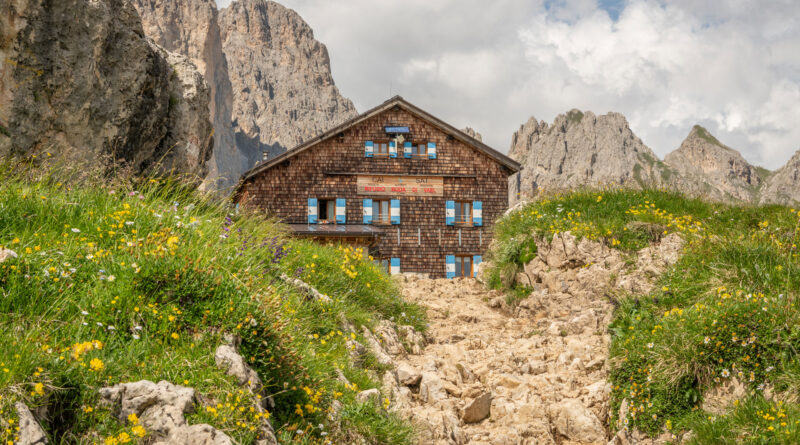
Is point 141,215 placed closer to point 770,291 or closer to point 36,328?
point 36,328

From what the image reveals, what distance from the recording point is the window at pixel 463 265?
101ft

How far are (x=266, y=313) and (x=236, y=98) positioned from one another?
199786mm

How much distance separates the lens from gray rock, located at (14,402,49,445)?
316cm

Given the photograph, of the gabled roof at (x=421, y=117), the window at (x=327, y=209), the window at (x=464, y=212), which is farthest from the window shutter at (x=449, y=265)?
the window at (x=327, y=209)

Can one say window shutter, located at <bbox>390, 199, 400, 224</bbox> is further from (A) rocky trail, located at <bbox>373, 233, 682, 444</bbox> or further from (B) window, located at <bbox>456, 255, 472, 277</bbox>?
(A) rocky trail, located at <bbox>373, 233, 682, 444</bbox>


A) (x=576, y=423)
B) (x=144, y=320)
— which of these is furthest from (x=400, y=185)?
(x=144, y=320)

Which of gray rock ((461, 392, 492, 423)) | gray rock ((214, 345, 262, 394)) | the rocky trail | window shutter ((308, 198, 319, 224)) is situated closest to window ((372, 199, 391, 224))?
window shutter ((308, 198, 319, 224))

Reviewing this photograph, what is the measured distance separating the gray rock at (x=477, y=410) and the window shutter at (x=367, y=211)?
23.8 m

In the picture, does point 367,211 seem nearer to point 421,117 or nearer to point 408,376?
point 421,117

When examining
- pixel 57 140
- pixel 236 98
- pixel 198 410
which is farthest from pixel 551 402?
pixel 236 98

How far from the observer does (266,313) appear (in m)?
5.12

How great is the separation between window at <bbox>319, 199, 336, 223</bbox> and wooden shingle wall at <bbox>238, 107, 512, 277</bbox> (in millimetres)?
537

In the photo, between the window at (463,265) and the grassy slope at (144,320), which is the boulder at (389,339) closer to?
the grassy slope at (144,320)

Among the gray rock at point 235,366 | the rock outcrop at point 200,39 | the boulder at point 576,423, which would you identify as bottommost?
the boulder at point 576,423
